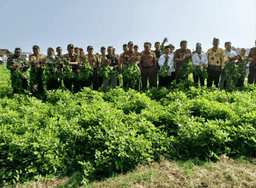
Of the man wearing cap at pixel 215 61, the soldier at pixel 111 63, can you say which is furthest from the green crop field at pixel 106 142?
the man wearing cap at pixel 215 61

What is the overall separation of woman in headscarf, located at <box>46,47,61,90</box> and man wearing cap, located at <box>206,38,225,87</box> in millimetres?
7621

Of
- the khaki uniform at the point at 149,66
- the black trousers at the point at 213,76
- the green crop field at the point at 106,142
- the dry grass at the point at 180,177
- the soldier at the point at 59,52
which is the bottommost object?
the dry grass at the point at 180,177

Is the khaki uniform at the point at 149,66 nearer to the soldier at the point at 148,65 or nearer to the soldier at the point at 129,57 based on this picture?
the soldier at the point at 148,65

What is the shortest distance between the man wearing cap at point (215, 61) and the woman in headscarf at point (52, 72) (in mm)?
7621

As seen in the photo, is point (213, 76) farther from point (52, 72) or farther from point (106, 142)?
point (52, 72)

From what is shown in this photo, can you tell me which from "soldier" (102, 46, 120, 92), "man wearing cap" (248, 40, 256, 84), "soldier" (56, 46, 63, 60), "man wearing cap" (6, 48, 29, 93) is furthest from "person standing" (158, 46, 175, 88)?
"man wearing cap" (6, 48, 29, 93)

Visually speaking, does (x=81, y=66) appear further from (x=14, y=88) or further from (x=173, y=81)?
(x=173, y=81)

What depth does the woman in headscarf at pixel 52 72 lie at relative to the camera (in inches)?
339

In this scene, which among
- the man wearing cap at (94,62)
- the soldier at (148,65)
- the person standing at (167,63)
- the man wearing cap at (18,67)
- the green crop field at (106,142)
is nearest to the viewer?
the green crop field at (106,142)

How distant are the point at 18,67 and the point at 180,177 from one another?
324 inches

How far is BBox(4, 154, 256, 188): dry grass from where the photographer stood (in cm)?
346

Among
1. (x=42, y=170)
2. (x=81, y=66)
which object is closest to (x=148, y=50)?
(x=81, y=66)

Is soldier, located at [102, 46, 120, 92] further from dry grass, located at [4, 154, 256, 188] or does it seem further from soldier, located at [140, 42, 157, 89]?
dry grass, located at [4, 154, 256, 188]

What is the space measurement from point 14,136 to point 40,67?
16.7ft
